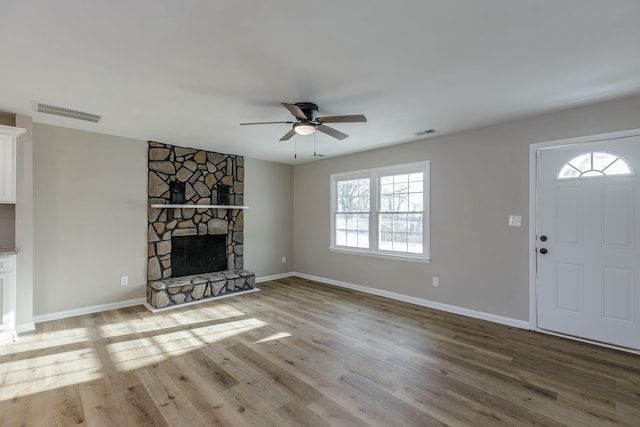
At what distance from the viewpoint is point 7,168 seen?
10.9 ft

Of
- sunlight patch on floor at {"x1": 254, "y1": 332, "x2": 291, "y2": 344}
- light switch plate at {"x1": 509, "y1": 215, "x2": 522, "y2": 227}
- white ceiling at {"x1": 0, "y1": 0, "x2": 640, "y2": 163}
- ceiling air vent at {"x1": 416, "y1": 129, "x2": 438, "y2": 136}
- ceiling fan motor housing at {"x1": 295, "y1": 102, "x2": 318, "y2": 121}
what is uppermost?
white ceiling at {"x1": 0, "y1": 0, "x2": 640, "y2": 163}

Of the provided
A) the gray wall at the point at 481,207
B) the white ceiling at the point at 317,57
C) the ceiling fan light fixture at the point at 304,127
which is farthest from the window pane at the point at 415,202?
the ceiling fan light fixture at the point at 304,127

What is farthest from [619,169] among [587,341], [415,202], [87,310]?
[87,310]

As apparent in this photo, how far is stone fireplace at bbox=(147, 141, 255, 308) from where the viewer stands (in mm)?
4832

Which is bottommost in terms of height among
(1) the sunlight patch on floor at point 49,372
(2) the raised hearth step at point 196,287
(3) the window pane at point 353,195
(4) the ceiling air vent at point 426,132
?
(1) the sunlight patch on floor at point 49,372

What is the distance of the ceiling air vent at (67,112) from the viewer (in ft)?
10.8

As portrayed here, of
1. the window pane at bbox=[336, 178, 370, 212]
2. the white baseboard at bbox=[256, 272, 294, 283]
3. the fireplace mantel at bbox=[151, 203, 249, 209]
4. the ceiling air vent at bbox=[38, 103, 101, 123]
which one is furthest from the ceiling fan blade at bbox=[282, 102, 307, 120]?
the white baseboard at bbox=[256, 272, 294, 283]

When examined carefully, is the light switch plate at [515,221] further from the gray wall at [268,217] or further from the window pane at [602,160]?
the gray wall at [268,217]

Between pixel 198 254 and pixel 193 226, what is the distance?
1.67 ft

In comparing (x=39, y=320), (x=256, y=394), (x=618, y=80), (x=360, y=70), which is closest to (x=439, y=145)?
(x=618, y=80)

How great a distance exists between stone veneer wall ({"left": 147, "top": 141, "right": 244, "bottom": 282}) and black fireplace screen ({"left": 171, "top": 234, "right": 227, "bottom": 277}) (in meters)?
0.08

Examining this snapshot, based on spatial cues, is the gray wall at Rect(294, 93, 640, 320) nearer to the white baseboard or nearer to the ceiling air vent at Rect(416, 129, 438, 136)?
the ceiling air vent at Rect(416, 129, 438, 136)

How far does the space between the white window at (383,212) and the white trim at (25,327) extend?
4.42 meters

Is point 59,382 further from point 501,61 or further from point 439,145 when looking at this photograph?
point 439,145
